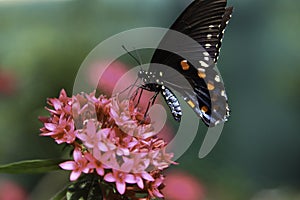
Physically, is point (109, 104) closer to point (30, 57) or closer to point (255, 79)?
point (30, 57)

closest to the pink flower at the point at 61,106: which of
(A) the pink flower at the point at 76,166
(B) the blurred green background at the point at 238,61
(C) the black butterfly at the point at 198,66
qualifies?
(A) the pink flower at the point at 76,166

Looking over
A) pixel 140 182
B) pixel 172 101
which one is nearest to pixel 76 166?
pixel 140 182

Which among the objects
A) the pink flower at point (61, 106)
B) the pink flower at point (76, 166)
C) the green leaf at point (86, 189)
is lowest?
the green leaf at point (86, 189)

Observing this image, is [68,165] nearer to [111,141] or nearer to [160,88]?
[111,141]

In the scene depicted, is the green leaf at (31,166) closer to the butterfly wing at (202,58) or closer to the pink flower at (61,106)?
the pink flower at (61,106)

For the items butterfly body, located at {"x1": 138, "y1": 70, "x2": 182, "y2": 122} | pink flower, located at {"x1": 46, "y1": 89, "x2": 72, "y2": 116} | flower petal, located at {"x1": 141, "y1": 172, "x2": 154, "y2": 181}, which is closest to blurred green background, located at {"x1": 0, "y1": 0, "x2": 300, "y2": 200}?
butterfly body, located at {"x1": 138, "y1": 70, "x2": 182, "y2": 122}

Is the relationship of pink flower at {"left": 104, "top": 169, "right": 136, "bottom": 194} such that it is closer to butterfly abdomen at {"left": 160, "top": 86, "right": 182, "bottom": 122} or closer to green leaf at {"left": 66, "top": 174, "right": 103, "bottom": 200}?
green leaf at {"left": 66, "top": 174, "right": 103, "bottom": 200}
